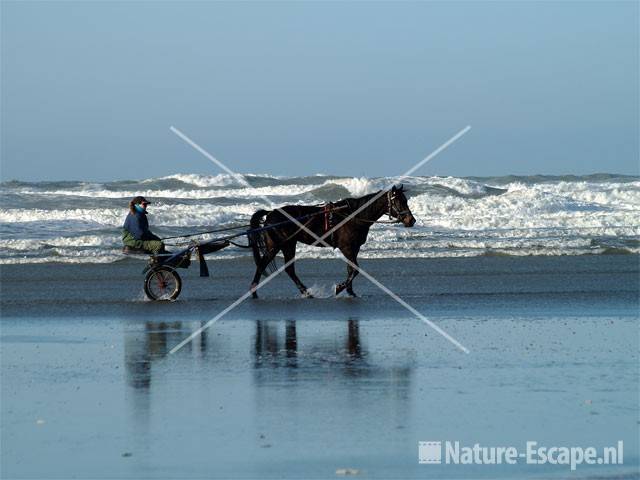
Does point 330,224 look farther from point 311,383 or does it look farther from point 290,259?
point 311,383

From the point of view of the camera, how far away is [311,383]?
978cm

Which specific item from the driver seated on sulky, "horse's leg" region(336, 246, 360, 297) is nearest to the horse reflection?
"horse's leg" region(336, 246, 360, 297)

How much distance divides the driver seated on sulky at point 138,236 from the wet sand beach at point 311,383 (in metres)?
0.91

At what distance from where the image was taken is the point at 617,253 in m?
27.8

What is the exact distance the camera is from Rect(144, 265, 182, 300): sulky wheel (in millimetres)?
17812

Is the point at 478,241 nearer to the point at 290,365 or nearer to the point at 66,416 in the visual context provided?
the point at 290,365

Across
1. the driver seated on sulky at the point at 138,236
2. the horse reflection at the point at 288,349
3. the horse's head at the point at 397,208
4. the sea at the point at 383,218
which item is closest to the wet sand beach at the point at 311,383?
the horse reflection at the point at 288,349

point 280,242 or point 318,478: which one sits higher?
point 280,242

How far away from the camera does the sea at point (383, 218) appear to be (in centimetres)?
2856

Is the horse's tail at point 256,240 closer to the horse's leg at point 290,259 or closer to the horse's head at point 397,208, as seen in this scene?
the horse's leg at point 290,259

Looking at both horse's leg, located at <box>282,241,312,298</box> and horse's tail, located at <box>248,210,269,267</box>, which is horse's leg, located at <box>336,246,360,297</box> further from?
horse's tail, located at <box>248,210,269,267</box>

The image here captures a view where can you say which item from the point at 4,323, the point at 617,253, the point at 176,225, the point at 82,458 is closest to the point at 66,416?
the point at 82,458

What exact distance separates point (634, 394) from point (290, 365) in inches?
130

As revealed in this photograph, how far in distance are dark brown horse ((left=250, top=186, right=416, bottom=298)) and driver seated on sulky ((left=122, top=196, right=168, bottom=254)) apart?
1.63 meters
